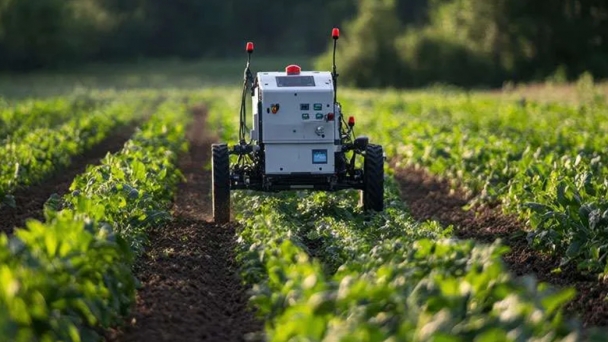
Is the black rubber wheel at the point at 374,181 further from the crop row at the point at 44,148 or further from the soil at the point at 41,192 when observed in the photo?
the crop row at the point at 44,148

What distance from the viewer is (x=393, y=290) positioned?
26.6ft

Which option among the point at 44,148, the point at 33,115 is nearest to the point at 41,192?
the point at 44,148

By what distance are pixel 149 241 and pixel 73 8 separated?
78.9 m

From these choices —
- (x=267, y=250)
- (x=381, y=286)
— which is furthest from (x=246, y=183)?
(x=381, y=286)

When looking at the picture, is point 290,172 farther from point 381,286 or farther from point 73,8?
point 73,8

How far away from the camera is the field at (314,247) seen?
7770 millimetres

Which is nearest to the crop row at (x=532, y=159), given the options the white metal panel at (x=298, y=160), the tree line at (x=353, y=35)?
the white metal panel at (x=298, y=160)

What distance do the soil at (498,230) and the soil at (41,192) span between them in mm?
5350

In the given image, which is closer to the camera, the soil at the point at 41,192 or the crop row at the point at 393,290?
the crop row at the point at 393,290

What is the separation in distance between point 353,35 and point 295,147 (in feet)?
180

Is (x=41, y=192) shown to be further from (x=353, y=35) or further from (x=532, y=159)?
(x=353, y=35)

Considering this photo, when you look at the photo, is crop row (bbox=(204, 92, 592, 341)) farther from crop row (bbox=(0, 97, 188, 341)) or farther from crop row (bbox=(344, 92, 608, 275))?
crop row (bbox=(344, 92, 608, 275))

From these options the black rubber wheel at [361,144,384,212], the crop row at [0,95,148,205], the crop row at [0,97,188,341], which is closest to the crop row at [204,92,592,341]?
the crop row at [0,97,188,341]

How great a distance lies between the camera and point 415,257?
31.8 feet
